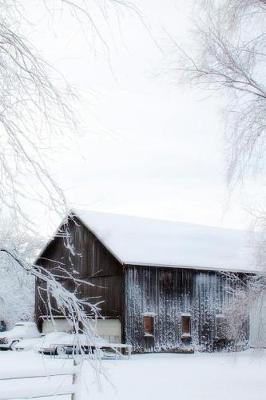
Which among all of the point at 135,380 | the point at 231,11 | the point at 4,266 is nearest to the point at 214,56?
the point at 231,11

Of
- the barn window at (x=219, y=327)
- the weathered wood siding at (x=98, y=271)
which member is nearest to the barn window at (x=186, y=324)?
the barn window at (x=219, y=327)

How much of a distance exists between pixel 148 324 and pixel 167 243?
4.95 m

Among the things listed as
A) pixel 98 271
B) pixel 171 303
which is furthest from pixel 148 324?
pixel 98 271

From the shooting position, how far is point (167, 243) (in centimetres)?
3356

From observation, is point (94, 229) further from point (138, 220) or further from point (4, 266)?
point (4, 266)

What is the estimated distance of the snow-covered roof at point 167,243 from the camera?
3055 cm

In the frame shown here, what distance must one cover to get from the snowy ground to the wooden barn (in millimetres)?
2341

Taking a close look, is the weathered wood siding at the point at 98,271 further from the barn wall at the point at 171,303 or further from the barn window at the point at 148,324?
the barn window at the point at 148,324

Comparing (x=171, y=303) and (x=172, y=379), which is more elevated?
(x=171, y=303)

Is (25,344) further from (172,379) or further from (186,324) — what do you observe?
(172,379)

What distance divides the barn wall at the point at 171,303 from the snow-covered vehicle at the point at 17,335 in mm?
6504

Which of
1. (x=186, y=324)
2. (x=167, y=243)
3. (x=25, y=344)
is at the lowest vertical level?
(x=25, y=344)

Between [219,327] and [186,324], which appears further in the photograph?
[219,327]

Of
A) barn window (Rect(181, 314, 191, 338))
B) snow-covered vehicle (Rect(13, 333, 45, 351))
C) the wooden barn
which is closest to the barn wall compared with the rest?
the wooden barn
